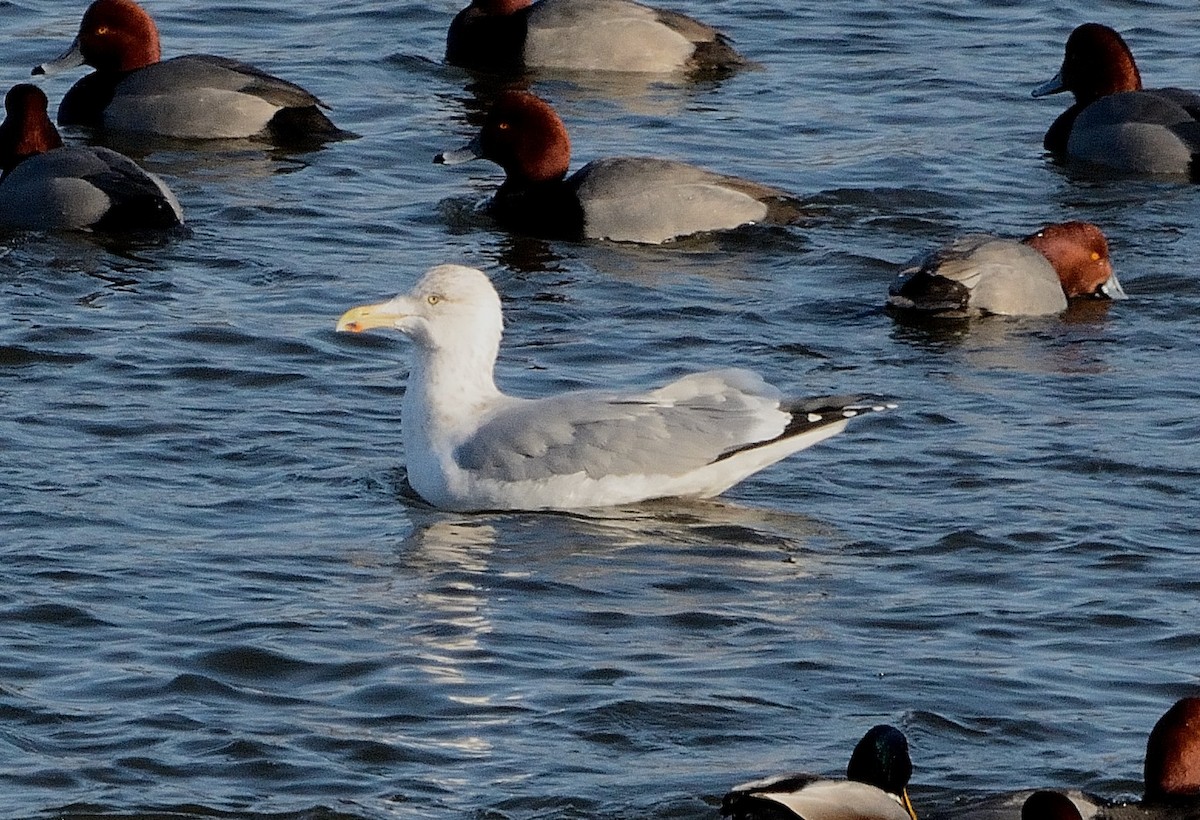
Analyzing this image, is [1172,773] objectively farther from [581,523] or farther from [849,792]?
[581,523]

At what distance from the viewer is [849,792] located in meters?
5.96

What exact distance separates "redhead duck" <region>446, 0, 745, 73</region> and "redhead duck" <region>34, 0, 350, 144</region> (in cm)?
205

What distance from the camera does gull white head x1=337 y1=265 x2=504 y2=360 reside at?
9516mm

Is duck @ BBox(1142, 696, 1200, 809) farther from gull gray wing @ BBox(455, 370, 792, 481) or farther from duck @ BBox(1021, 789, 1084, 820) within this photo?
gull gray wing @ BBox(455, 370, 792, 481)

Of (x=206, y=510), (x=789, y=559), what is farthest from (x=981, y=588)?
(x=206, y=510)

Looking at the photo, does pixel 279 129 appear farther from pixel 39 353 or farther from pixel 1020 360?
pixel 1020 360

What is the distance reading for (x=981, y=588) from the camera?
28.1ft

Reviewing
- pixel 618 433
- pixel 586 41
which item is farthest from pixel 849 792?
pixel 586 41

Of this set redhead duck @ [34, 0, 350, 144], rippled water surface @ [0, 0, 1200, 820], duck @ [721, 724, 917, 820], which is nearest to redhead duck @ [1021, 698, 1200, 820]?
rippled water surface @ [0, 0, 1200, 820]

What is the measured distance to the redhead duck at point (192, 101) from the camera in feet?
51.4

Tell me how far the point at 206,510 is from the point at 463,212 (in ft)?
18.0

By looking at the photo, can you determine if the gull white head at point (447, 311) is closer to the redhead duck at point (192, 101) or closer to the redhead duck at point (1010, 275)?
the redhead duck at point (1010, 275)

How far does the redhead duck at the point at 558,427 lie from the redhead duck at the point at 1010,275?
2772 millimetres

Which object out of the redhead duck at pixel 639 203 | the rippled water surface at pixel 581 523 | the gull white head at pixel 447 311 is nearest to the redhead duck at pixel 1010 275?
the rippled water surface at pixel 581 523
